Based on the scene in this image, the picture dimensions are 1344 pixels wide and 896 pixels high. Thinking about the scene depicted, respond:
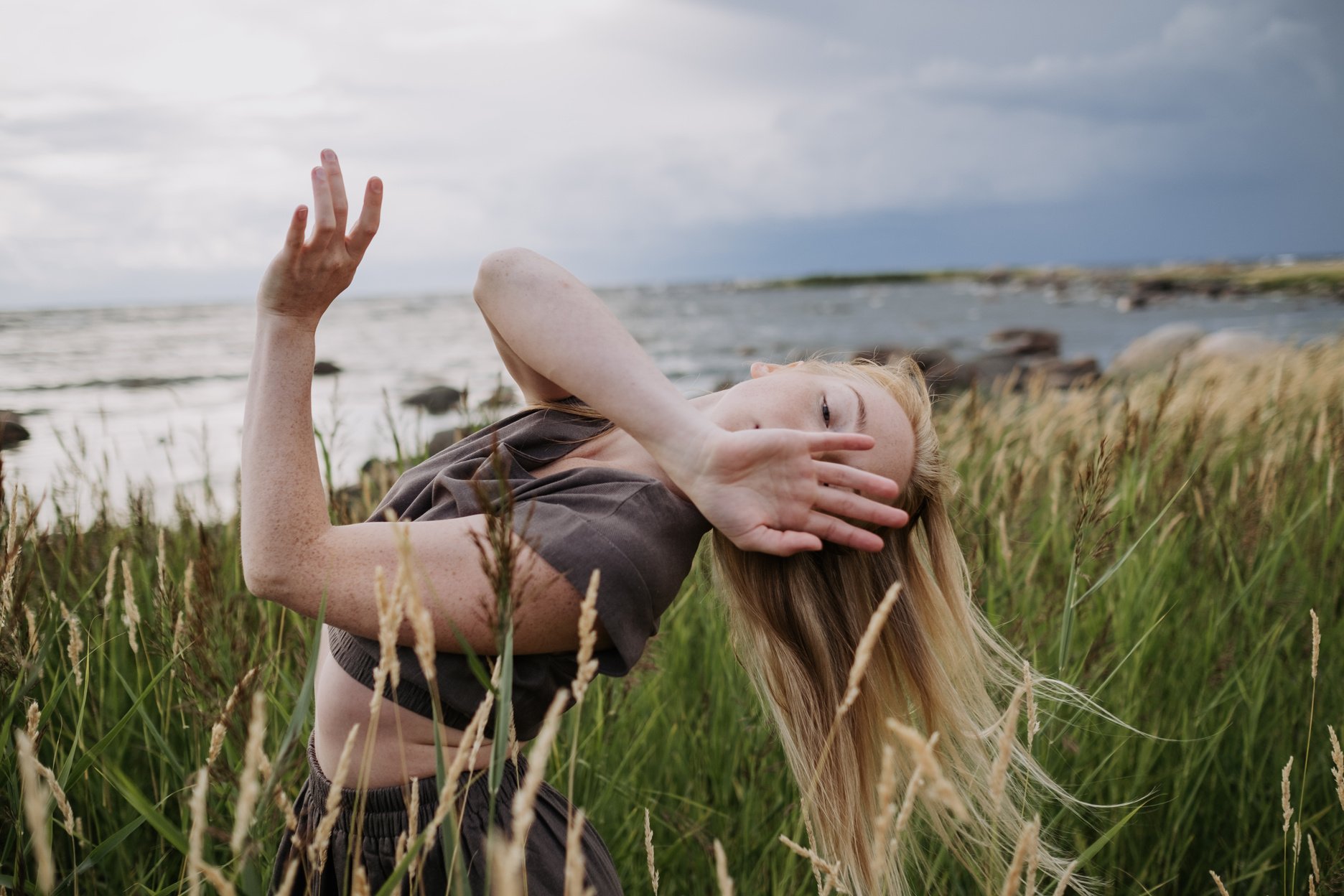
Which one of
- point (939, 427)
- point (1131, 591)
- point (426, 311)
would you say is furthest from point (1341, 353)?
point (426, 311)

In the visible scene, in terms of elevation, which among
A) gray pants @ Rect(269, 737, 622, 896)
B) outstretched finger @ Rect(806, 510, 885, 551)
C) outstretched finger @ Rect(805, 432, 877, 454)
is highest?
outstretched finger @ Rect(805, 432, 877, 454)

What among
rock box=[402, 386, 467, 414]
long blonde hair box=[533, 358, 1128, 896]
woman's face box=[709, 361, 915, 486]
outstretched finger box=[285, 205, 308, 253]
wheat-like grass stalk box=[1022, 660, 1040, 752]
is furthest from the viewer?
rock box=[402, 386, 467, 414]

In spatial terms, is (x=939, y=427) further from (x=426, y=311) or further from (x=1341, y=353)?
(x=426, y=311)

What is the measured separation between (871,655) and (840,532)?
43 cm

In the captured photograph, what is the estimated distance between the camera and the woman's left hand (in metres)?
1.15

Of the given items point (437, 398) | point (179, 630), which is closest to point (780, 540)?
point (179, 630)

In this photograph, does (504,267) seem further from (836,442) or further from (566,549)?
(836,442)

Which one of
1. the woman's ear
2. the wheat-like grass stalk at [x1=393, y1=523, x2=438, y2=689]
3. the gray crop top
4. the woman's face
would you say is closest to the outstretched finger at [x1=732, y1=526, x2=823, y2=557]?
the gray crop top

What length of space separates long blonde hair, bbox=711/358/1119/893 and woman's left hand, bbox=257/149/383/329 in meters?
0.78

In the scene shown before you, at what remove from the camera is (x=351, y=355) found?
61.6 ft

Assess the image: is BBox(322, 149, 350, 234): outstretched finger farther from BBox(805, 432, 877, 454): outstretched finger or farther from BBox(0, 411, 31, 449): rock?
BBox(0, 411, 31, 449): rock

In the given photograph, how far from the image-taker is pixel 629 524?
1211mm

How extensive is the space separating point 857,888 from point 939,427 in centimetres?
286

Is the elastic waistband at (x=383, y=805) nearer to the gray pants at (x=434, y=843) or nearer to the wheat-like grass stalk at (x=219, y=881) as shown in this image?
the gray pants at (x=434, y=843)
